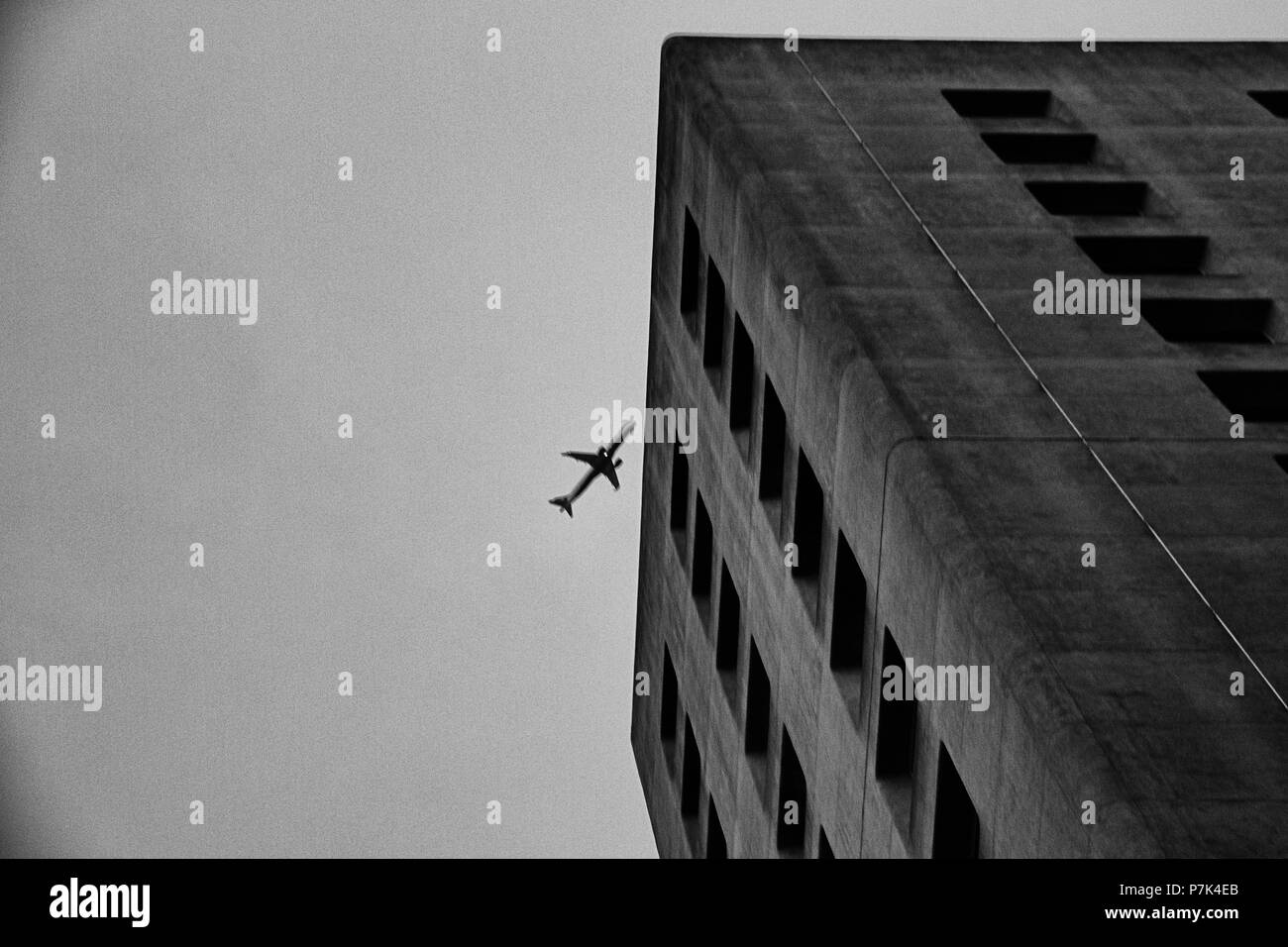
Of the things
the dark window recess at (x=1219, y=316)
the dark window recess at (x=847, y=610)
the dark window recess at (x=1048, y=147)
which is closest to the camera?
the dark window recess at (x=847, y=610)

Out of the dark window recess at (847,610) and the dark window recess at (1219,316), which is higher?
the dark window recess at (1219,316)

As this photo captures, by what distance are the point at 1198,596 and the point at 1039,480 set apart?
2964mm

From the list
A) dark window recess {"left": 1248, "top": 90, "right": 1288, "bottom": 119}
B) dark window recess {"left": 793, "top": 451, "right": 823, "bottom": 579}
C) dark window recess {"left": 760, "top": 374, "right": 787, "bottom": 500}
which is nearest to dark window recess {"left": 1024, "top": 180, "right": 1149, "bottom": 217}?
dark window recess {"left": 1248, "top": 90, "right": 1288, "bottom": 119}

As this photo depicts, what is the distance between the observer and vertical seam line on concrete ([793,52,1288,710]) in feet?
71.9

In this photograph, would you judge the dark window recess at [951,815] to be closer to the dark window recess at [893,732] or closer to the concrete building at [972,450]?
the concrete building at [972,450]

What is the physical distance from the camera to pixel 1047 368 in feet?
89.7

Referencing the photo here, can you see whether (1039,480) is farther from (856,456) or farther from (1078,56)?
(1078,56)

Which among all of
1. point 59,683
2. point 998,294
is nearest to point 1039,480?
point 998,294

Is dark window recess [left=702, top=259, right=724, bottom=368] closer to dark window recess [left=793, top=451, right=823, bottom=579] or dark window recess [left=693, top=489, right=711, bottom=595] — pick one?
dark window recess [left=693, top=489, right=711, bottom=595]

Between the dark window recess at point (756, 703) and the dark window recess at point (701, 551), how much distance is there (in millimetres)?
4843

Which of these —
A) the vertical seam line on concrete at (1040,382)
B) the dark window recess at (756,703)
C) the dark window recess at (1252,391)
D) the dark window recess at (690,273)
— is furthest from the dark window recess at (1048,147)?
the dark window recess at (756,703)

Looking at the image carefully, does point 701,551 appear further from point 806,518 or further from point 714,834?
point 806,518

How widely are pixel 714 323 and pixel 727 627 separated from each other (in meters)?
5.63

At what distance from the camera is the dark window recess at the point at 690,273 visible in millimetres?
39938
